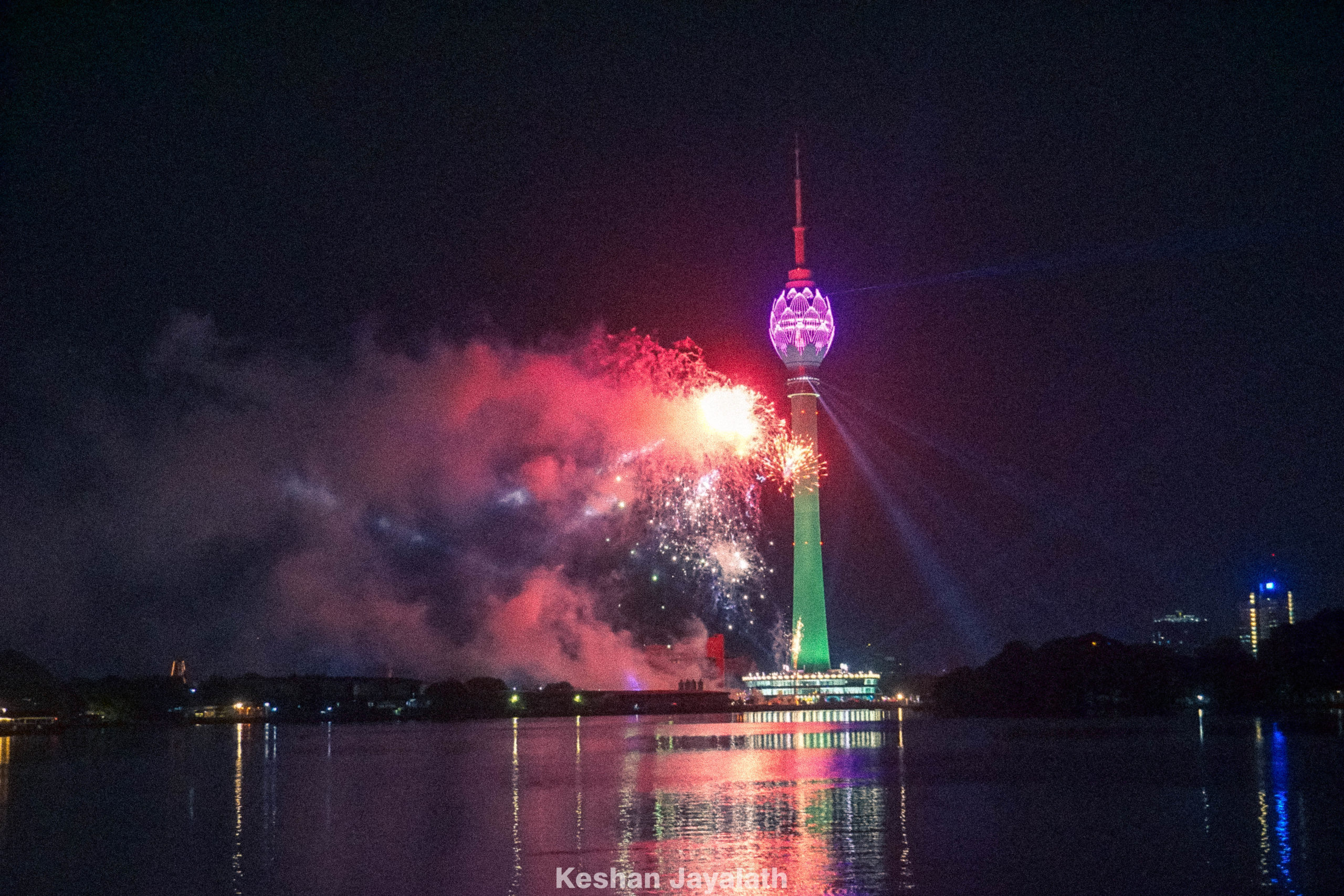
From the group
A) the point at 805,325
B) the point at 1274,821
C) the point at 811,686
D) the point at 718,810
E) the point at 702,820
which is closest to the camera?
the point at 702,820

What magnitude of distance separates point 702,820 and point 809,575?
444 ft

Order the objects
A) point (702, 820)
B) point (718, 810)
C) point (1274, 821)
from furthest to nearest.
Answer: point (718, 810)
point (1274, 821)
point (702, 820)

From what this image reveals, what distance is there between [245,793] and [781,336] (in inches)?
4781

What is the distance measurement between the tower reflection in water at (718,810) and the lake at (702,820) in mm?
143

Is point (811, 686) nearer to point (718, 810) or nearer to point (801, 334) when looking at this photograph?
point (801, 334)

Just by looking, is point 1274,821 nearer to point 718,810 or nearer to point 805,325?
point 718,810

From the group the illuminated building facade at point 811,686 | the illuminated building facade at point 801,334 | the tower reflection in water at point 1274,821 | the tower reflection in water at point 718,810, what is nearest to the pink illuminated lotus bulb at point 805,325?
the illuminated building facade at point 801,334

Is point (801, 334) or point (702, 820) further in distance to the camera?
point (801, 334)


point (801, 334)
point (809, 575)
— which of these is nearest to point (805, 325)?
point (801, 334)

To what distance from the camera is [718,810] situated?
133 feet

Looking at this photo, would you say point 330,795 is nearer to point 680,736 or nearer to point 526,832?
point 526,832

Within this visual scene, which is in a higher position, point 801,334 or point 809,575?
point 801,334

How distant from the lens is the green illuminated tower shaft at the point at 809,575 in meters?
172

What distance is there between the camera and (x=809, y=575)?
172375 millimetres
